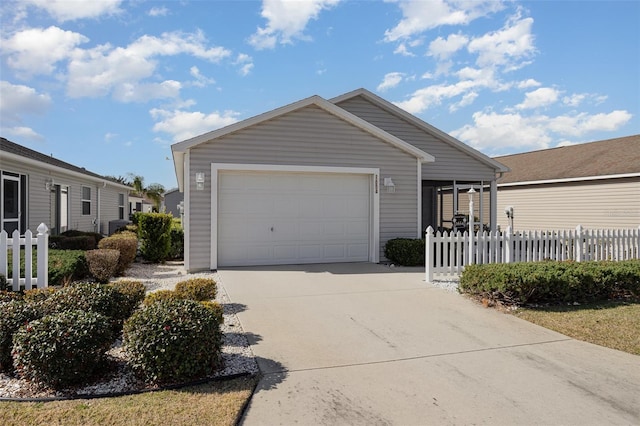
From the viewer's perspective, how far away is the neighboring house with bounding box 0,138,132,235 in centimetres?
1080

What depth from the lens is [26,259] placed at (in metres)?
6.18

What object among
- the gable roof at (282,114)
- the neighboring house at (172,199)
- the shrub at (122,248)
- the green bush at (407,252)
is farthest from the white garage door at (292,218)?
the neighboring house at (172,199)

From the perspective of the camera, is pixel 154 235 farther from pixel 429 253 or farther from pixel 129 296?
pixel 429 253

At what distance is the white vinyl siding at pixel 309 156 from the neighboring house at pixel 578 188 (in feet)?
32.6

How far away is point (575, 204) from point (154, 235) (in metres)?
17.2

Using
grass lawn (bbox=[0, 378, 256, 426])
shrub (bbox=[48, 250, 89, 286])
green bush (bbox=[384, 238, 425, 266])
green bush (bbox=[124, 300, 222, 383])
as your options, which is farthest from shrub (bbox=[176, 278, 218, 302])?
green bush (bbox=[384, 238, 425, 266])

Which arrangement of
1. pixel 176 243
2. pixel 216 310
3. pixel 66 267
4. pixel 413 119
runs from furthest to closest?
1. pixel 413 119
2. pixel 176 243
3. pixel 66 267
4. pixel 216 310

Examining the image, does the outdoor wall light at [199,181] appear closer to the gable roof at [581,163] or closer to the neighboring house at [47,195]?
the neighboring house at [47,195]

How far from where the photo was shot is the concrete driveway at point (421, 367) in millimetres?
3150

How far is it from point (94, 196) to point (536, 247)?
18114 mm

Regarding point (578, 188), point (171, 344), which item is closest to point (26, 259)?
point (171, 344)

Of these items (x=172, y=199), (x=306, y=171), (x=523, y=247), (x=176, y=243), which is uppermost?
(x=172, y=199)

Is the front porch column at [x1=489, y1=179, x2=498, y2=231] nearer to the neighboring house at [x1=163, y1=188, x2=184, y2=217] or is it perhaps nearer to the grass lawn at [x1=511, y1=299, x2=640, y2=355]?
the grass lawn at [x1=511, y1=299, x2=640, y2=355]

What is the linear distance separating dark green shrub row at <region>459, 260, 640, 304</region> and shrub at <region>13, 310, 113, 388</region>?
5.70 metres
